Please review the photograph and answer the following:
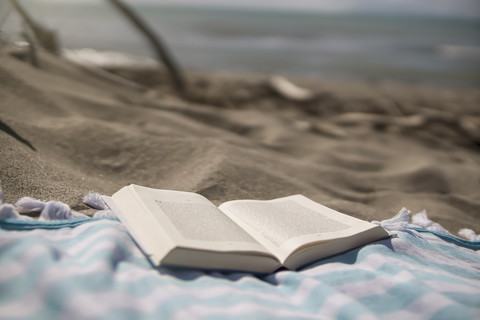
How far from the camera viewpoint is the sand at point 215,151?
1920 millimetres

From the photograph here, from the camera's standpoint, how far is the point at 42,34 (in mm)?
3623

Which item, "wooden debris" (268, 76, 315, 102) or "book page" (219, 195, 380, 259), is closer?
"book page" (219, 195, 380, 259)

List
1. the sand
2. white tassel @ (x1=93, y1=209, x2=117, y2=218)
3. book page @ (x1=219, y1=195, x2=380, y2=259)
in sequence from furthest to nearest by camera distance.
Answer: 1. the sand
2. white tassel @ (x1=93, y1=209, x2=117, y2=218)
3. book page @ (x1=219, y1=195, x2=380, y2=259)

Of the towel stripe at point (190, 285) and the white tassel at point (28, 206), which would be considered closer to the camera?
the towel stripe at point (190, 285)

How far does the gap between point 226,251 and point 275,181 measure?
1.12 m

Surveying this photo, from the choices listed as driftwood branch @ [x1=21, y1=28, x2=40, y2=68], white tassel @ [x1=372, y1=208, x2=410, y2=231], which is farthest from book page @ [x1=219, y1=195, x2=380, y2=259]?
driftwood branch @ [x1=21, y1=28, x2=40, y2=68]

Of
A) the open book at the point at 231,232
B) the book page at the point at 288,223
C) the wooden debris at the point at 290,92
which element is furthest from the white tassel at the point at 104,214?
the wooden debris at the point at 290,92

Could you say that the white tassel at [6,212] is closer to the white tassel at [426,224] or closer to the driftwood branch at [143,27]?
the white tassel at [426,224]

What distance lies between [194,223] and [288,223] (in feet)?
1.09

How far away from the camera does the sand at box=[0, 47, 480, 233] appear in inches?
75.6

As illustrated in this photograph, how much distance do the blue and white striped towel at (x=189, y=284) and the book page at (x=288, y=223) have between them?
8 centimetres

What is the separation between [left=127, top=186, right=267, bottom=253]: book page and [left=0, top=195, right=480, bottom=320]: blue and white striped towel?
85mm

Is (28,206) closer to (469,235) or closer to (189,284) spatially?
(189,284)

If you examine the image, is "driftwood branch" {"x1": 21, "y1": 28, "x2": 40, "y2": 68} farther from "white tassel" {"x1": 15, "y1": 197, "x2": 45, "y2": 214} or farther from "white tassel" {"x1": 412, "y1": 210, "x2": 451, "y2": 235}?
"white tassel" {"x1": 412, "y1": 210, "x2": 451, "y2": 235}
